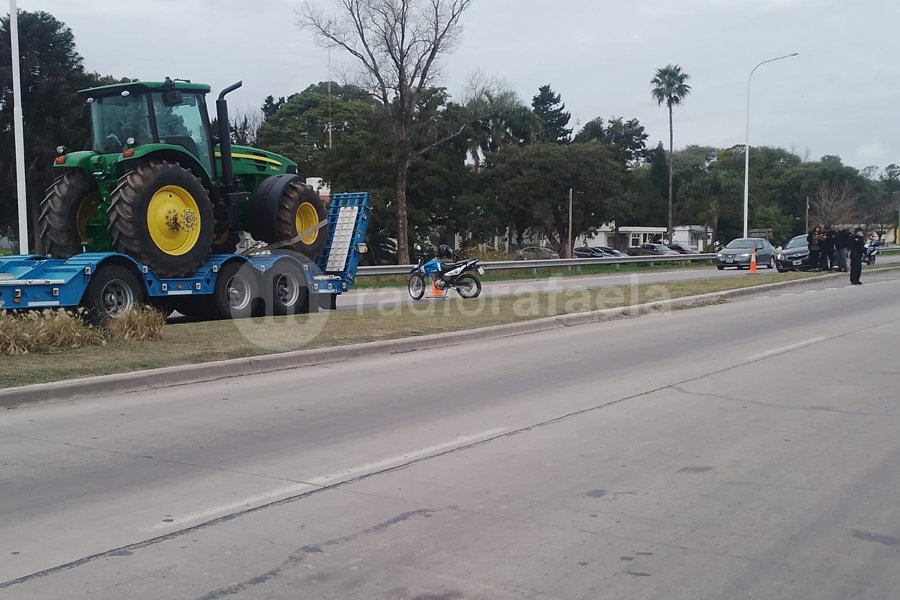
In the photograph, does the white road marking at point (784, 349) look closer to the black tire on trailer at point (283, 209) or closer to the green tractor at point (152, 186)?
the black tire on trailer at point (283, 209)

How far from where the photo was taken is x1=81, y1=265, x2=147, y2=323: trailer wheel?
535 inches

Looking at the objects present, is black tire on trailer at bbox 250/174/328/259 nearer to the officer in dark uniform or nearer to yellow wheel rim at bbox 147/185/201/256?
yellow wheel rim at bbox 147/185/201/256

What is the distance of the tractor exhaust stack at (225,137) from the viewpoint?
15.8m

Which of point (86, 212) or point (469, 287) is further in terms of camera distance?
point (469, 287)

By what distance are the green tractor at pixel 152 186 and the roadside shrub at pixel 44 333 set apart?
270 centimetres

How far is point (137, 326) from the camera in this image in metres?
12.4

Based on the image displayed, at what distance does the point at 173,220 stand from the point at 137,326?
326cm

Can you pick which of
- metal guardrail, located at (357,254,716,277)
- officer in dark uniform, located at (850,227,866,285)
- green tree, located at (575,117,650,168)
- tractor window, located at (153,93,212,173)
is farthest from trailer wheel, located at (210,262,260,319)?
green tree, located at (575,117,650,168)

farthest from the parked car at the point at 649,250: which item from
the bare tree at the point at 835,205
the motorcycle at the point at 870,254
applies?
the bare tree at the point at 835,205

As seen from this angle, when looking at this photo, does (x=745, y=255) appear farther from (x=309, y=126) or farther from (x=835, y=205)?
(x=835, y=205)

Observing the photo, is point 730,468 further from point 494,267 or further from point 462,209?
point 462,209

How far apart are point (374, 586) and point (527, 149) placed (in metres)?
54.2

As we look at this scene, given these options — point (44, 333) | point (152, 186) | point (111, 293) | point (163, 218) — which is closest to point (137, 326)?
point (44, 333)

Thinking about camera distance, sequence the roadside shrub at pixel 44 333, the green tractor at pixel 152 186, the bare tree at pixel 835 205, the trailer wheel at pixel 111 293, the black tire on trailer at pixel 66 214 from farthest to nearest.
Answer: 1. the bare tree at pixel 835 205
2. the black tire on trailer at pixel 66 214
3. the green tractor at pixel 152 186
4. the trailer wheel at pixel 111 293
5. the roadside shrub at pixel 44 333
